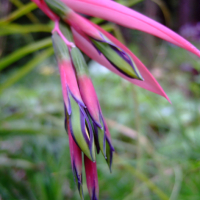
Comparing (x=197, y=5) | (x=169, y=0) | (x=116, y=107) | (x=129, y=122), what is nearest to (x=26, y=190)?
(x=129, y=122)

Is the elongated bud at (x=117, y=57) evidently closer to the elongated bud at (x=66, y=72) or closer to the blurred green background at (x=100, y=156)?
the elongated bud at (x=66, y=72)

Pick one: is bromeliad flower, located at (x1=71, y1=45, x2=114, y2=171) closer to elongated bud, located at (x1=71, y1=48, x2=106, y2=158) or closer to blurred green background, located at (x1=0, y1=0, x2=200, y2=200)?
elongated bud, located at (x1=71, y1=48, x2=106, y2=158)

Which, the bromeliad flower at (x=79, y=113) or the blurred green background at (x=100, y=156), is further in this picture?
the blurred green background at (x=100, y=156)

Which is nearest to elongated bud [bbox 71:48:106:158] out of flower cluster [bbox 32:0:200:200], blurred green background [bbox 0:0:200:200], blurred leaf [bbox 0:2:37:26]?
flower cluster [bbox 32:0:200:200]

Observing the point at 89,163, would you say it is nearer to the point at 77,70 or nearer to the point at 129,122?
the point at 77,70

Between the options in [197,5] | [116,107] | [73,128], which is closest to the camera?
[73,128]

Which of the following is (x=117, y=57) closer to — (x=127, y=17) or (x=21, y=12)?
(x=127, y=17)

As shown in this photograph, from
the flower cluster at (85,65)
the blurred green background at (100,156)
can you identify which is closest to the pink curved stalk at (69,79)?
the flower cluster at (85,65)
